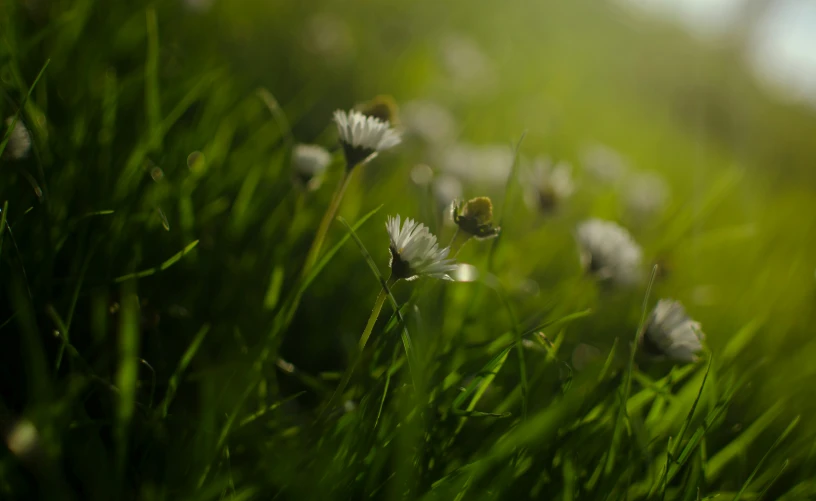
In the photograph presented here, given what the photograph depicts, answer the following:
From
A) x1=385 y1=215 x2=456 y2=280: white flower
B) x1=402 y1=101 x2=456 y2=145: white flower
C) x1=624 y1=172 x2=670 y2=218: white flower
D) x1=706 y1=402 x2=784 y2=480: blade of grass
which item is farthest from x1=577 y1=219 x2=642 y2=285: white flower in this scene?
x1=624 y1=172 x2=670 y2=218: white flower

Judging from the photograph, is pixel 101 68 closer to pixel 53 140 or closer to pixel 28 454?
pixel 53 140

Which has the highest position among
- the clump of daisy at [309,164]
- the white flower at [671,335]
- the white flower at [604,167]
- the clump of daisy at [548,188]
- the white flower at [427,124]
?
the white flower at [671,335]

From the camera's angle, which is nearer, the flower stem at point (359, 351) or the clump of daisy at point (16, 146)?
the flower stem at point (359, 351)

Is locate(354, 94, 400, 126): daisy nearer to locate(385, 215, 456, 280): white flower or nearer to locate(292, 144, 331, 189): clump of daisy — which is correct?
locate(292, 144, 331, 189): clump of daisy

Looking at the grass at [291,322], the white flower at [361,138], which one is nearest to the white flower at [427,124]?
the grass at [291,322]

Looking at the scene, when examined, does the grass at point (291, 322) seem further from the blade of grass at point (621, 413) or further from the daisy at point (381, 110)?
the daisy at point (381, 110)

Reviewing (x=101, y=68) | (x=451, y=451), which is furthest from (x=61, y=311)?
(x=101, y=68)
